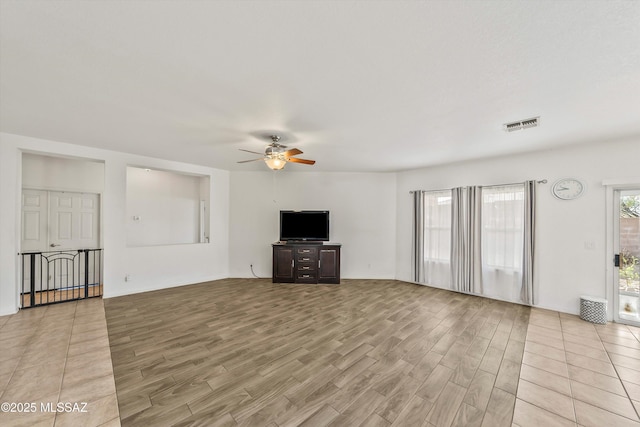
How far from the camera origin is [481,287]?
4543mm

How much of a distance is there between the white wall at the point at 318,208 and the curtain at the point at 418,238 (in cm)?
59

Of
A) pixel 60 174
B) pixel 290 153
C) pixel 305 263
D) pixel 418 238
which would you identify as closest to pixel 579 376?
pixel 418 238

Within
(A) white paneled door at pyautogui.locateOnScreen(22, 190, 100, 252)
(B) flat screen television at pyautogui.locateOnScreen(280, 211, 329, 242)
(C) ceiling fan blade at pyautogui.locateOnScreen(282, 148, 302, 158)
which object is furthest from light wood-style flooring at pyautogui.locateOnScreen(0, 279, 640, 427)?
(C) ceiling fan blade at pyautogui.locateOnScreen(282, 148, 302, 158)

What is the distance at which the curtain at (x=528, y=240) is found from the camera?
3994 mm

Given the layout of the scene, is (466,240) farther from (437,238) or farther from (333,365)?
(333,365)

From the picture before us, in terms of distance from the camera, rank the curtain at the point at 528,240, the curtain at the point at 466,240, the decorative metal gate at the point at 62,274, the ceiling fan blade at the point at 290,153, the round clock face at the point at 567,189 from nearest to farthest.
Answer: the ceiling fan blade at the point at 290,153 < the round clock face at the point at 567,189 < the curtain at the point at 528,240 < the decorative metal gate at the point at 62,274 < the curtain at the point at 466,240

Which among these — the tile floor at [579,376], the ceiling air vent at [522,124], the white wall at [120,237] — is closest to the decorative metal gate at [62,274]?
the white wall at [120,237]

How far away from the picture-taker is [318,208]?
6070 mm

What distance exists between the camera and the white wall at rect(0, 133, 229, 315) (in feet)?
11.5

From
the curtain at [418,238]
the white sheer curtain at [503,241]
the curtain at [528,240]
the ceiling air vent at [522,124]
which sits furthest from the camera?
the curtain at [418,238]

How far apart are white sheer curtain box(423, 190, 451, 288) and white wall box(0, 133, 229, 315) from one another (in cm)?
483

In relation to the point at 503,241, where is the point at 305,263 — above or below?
below

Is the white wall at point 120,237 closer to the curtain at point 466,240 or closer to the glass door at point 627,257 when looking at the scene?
the curtain at point 466,240

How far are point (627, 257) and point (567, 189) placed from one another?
117cm
